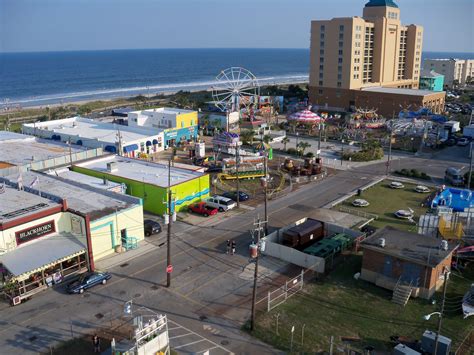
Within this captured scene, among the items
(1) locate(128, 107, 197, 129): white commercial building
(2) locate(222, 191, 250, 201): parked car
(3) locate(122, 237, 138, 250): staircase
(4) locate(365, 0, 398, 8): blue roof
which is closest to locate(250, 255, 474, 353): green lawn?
(3) locate(122, 237, 138, 250): staircase

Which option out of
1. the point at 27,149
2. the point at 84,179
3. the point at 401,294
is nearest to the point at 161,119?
the point at 27,149

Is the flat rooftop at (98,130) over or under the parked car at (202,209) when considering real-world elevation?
over

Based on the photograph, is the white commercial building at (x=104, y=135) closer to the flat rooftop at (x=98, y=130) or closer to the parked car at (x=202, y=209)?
the flat rooftop at (x=98, y=130)

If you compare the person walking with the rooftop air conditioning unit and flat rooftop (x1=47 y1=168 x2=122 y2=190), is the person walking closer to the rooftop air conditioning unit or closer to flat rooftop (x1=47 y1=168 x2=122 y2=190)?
flat rooftop (x1=47 y1=168 x2=122 y2=190)

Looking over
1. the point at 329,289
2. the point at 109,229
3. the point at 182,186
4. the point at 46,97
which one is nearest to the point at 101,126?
the point at 182,186

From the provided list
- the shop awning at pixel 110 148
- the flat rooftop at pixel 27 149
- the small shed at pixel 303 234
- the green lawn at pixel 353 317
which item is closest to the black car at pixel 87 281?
the green lawn at pixel 353 317

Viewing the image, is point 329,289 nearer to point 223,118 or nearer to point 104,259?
point 104,259

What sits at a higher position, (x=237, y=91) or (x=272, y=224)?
(x=237, y=91)
